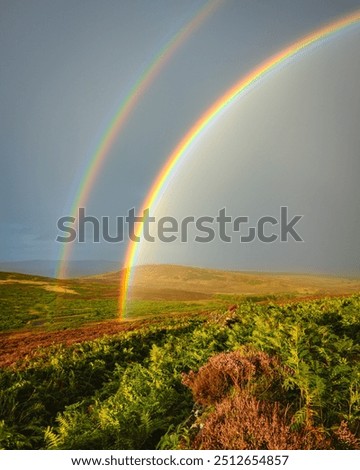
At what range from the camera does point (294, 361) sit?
415 cm

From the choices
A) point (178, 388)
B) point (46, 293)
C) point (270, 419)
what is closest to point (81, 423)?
point (178, 388)

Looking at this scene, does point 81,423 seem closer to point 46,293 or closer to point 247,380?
point 247,380

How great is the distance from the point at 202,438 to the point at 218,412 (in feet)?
0.78

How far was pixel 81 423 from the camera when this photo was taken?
4.26 metres

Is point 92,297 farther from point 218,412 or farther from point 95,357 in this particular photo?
point 218,412

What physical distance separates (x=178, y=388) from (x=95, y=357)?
2.99 metres

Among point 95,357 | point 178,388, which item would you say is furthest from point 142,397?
point 95,357

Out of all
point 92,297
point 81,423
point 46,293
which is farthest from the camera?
point 46,293

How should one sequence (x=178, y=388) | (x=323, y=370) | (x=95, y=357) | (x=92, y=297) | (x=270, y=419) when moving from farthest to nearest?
(x=92, y=297)
(x=95, y=357)
(x=178, y=388)
(x=323, y=370)
(x=270, y=419)
